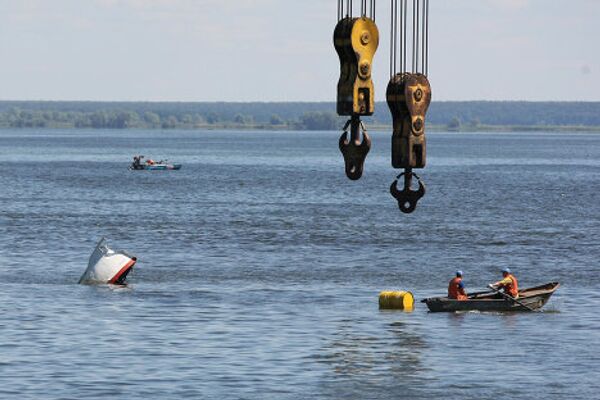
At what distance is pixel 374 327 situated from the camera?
6606 centimetres

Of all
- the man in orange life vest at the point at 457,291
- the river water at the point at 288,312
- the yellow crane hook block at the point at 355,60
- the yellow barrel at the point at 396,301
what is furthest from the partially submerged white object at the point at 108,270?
the yellow crane hook block at the point at 355,60

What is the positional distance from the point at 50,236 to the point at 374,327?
5181cm

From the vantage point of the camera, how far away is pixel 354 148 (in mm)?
24234

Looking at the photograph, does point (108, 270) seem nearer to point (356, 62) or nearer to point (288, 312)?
point (288, 312)

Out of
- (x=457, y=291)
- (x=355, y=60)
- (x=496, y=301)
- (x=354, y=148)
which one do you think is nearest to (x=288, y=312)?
(x=457, y=291)

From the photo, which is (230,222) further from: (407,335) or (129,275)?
(407,335)

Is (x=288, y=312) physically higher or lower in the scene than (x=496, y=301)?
lower

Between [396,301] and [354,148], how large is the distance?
4756 centimetres

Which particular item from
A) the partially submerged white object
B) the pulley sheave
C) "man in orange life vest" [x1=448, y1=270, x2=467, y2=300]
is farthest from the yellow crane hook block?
the partially submerged white object

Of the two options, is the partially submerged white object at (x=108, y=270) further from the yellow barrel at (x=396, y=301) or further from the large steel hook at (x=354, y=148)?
the large steel hook at (x=354, y=148)

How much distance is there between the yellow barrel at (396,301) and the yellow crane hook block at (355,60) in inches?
1890

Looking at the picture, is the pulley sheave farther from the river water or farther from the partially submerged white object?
the partially submerged white object

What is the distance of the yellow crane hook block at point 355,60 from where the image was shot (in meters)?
23.3

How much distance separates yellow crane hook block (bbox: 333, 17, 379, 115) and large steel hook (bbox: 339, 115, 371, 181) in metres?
0.50
